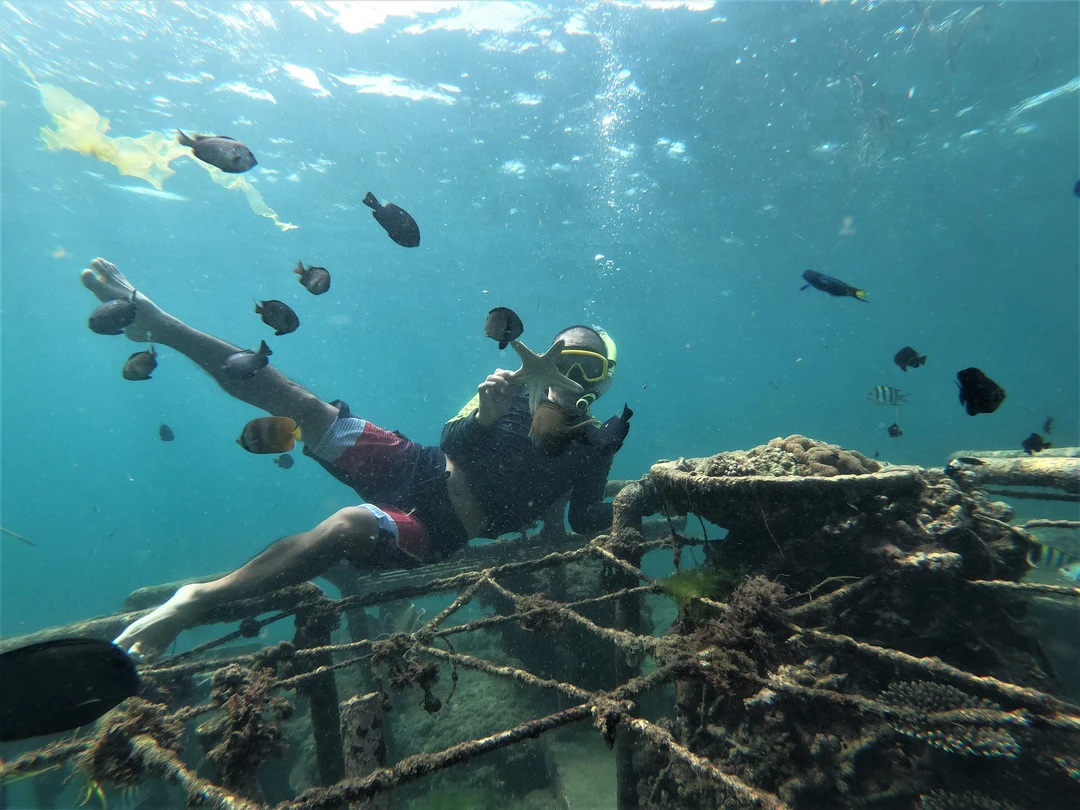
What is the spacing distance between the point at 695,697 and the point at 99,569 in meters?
92.5

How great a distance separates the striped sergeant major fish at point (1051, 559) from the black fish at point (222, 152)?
22.3 feet

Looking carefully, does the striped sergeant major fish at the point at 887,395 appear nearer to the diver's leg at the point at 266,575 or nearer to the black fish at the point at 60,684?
the diver's leg at the point at 266,575

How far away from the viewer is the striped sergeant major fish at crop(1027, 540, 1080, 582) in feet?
9.56

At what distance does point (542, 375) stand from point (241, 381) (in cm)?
331

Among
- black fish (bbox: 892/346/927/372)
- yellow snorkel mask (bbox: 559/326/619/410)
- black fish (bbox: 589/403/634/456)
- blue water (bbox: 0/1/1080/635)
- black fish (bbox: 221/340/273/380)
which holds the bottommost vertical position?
black fish (bbox: 589/403/634/456)

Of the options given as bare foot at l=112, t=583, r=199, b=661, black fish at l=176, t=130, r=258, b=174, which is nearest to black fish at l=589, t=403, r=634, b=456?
bare foot at l=112, t=583, r=199, b=661

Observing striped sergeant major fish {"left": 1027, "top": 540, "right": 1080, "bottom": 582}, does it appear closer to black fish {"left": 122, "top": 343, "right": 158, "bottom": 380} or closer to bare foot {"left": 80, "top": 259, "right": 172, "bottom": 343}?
bare foot {"left": 80, "top": 259, "right": 172, "bottom": 343}

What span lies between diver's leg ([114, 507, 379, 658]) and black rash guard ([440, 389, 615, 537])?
4.03ft

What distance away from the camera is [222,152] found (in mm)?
4441

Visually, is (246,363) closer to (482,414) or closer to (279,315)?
(279,315)

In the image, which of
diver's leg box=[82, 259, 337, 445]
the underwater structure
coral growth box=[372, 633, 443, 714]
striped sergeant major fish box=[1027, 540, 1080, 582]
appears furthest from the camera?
diver's leg box=[82, 259, 337, 445]

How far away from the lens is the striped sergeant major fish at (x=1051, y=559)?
2915 mm

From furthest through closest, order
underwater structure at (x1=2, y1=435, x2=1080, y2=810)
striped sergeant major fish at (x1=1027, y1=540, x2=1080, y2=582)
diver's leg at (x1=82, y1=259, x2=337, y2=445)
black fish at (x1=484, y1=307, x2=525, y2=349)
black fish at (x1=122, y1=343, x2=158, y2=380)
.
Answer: black fish at (x1=122, y1=343, x2=158, y2=380) → diver's leg at (x1=82, y1=259, x2=337, y2=445) → black fish at (x1=484, y1=307, x2=525, y2=349) → striped sergeant major fish at (x1=1027, y1=540, x2=1080, y2=582) → underwater structure at (x1=2, y1=435, x2=1080, y2=810)

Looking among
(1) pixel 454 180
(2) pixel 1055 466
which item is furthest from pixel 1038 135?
(2) pixel 1055 466
